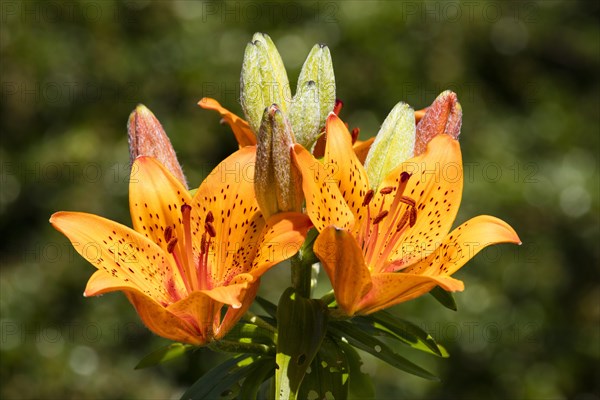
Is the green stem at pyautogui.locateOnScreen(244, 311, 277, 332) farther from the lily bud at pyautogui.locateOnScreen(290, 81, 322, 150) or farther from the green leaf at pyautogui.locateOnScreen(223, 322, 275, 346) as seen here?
the lily bud at pyautogui.locateOnScreen(290, 81, 322, 150)

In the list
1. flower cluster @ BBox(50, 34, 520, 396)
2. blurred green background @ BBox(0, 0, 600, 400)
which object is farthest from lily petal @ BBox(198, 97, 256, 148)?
blurred green background @ BBox(0, 0, 600, 400)

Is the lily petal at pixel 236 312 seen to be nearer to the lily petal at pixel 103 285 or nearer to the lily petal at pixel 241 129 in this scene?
the lily petal at pixel 103 285

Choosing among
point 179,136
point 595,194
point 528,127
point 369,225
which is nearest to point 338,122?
point 369,225

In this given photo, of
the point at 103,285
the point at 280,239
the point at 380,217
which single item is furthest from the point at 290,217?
the point at 103,285

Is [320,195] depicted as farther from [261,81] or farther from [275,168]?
[261,81]

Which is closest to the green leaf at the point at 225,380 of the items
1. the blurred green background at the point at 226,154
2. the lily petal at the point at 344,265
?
the lily petal at the point at 344,265

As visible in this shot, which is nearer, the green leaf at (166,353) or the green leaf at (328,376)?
the green leaf at (328,376)
